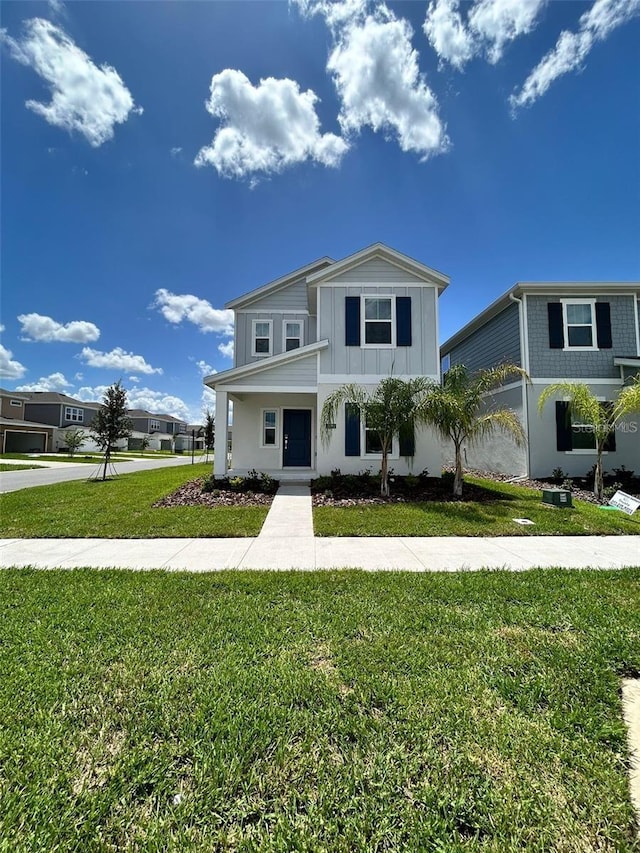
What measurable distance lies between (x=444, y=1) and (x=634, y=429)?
44.6 feet

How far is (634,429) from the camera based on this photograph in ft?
39.7

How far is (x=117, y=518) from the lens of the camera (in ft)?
25.7

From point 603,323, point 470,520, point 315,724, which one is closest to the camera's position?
point 315,724

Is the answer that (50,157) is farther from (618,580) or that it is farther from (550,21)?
(618,580)

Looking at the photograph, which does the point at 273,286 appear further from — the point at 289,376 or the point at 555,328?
the point at 555,328

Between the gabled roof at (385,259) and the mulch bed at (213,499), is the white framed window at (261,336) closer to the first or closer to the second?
the gabled roof at (385,259)

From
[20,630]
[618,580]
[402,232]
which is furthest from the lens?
[402,232]

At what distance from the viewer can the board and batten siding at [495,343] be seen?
1315cm

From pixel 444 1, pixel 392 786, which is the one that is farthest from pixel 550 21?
pixel 392 786

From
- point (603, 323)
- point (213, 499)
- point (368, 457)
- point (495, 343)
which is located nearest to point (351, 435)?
point (368, 457)

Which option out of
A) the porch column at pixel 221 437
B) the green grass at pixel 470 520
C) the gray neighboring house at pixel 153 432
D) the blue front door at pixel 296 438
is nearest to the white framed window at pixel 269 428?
the blue front door at pixel 296 438

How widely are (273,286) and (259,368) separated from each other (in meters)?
6.00

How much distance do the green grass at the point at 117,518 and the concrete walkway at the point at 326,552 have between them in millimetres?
399

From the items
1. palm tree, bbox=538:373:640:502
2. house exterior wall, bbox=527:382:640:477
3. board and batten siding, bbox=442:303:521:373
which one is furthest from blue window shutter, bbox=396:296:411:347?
palm tree, bbox=538:373:640:502
